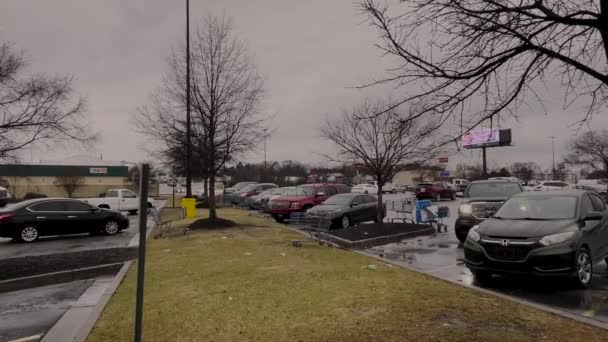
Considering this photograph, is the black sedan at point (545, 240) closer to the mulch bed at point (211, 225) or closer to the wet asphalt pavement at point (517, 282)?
the wet asphalt pavement at point (517, 282)

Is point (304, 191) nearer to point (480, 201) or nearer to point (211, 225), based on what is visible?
point (211, 225)

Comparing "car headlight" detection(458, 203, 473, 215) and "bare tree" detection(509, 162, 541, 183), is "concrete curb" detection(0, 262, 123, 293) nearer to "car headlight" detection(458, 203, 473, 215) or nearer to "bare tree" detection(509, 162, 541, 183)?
"car headlight" detection(458, 203, 473, 215)

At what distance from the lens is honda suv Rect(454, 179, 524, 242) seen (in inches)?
467

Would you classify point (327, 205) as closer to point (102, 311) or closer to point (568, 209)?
point (568, 209)

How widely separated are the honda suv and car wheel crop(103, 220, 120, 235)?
39.5 ft

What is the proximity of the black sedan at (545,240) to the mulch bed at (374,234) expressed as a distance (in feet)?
13.4

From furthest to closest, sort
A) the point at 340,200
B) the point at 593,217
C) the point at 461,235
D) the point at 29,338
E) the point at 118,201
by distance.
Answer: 1. the point at 118,201
2. the point at 340,200
3. the point at 461,235
4. the point at 593,217
5. the point at 29,338

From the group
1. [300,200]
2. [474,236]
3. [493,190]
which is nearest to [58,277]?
[474,236]

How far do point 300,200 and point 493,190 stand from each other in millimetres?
8480

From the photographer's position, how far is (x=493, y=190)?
13188 mm

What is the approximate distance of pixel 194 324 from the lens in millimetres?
5328

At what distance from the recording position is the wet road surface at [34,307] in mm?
5683

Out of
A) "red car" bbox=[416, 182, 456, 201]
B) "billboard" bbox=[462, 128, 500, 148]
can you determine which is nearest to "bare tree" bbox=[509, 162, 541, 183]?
"billboard" bbox=[462, 128, 500, 148]

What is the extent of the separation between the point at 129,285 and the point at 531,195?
784 cm
